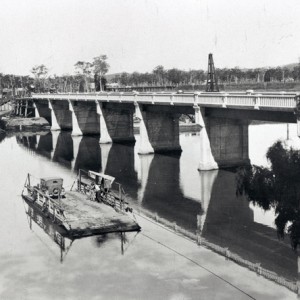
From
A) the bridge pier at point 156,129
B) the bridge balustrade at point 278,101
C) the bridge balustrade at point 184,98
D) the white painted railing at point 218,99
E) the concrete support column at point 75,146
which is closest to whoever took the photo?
the bridge balustrade at point 278,101

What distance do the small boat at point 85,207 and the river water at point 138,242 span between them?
0.84m

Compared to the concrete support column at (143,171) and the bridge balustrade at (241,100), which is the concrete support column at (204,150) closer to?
the bridge balustrade at (241,100)

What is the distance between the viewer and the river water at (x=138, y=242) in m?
21.6

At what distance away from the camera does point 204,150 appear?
160 feet

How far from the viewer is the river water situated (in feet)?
70.9

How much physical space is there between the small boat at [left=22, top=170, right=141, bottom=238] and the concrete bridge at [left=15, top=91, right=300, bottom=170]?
12.5 meters

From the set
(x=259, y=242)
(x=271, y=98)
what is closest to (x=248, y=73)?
(x=271, y=98)

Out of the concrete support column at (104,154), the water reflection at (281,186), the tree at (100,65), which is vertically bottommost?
the concrete support column at (104,154)

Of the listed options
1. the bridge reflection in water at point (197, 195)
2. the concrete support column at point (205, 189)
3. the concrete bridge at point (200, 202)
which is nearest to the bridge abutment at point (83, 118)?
the bridge reflection in water at point (197, 195)

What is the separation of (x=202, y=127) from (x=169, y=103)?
7.09m

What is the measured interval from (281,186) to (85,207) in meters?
15.4

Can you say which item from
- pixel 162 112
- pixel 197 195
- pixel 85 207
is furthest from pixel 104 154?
pixel 85 207

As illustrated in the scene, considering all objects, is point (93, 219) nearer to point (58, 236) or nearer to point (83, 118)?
point (58, 236)

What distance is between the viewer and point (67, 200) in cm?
3591
